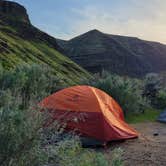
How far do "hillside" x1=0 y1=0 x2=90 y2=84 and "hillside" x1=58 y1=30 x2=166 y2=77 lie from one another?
70.3 feet

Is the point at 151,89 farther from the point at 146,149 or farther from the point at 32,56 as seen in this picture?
the point at 32,56

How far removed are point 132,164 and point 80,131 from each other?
2.60 m

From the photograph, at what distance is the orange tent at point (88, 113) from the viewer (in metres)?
10.6

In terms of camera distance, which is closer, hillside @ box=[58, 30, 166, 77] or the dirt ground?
the dirt ground

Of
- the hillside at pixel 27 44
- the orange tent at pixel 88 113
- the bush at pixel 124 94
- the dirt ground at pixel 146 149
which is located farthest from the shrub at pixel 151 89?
the hillside at pixel 27 44

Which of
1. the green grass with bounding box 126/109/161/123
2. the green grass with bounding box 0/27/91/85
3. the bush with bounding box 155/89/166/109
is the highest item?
the green grass with bounding box 0/27/91/85

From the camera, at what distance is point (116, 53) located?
146 meters

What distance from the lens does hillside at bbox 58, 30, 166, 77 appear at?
451ft

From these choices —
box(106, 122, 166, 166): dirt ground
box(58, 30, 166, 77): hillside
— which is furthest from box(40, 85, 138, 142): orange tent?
box(58, 30, 166, 77): hillside

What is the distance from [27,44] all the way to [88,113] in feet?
290

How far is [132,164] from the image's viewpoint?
837 cm

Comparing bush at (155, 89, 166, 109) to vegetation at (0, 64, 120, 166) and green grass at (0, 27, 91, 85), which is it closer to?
vegetation at (0, 64, 120, 166)

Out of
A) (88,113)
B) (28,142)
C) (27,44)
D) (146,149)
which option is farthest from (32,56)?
(28,142)

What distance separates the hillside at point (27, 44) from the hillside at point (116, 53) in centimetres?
2144
